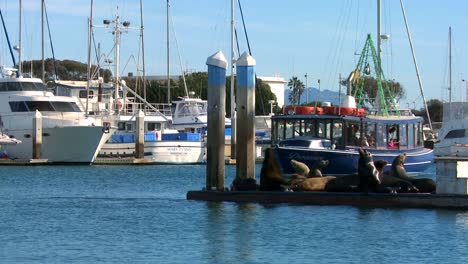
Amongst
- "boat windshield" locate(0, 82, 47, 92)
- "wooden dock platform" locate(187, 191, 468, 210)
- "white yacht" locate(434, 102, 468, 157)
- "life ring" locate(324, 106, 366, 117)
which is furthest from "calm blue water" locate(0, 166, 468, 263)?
"white yacht" locate(434, 102, 468, 157)

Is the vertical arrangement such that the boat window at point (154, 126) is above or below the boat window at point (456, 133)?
above

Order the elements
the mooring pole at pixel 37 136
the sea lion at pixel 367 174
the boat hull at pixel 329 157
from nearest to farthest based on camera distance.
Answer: the sea lion at pixel 367 174, the boat hull at pixel 329 157, the mooring pole at pixel 37 136

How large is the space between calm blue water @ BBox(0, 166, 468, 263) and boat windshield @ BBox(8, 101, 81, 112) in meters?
29.1

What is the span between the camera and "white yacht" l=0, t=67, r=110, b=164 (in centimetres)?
7000

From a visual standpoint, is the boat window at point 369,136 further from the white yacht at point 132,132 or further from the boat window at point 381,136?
the white yacht at point 132,132

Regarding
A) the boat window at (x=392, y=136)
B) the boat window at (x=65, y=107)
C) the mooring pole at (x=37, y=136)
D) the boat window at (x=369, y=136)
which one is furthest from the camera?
the boat window at (x=65, y=107)

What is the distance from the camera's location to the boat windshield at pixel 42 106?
229 ft

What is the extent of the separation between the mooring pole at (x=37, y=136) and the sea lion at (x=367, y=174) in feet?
127

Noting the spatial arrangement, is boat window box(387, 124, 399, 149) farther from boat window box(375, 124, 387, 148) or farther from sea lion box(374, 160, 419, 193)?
sea lion box(374, 160, 419, 193)

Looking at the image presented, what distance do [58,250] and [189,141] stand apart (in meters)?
47.9

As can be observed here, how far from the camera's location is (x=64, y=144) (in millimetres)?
70938

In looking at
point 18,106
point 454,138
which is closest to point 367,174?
point 18,106

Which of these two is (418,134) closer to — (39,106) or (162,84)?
(39,106)

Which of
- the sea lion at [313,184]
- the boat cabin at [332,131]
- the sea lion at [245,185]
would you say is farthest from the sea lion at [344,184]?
the boat cabin at [332,131]
